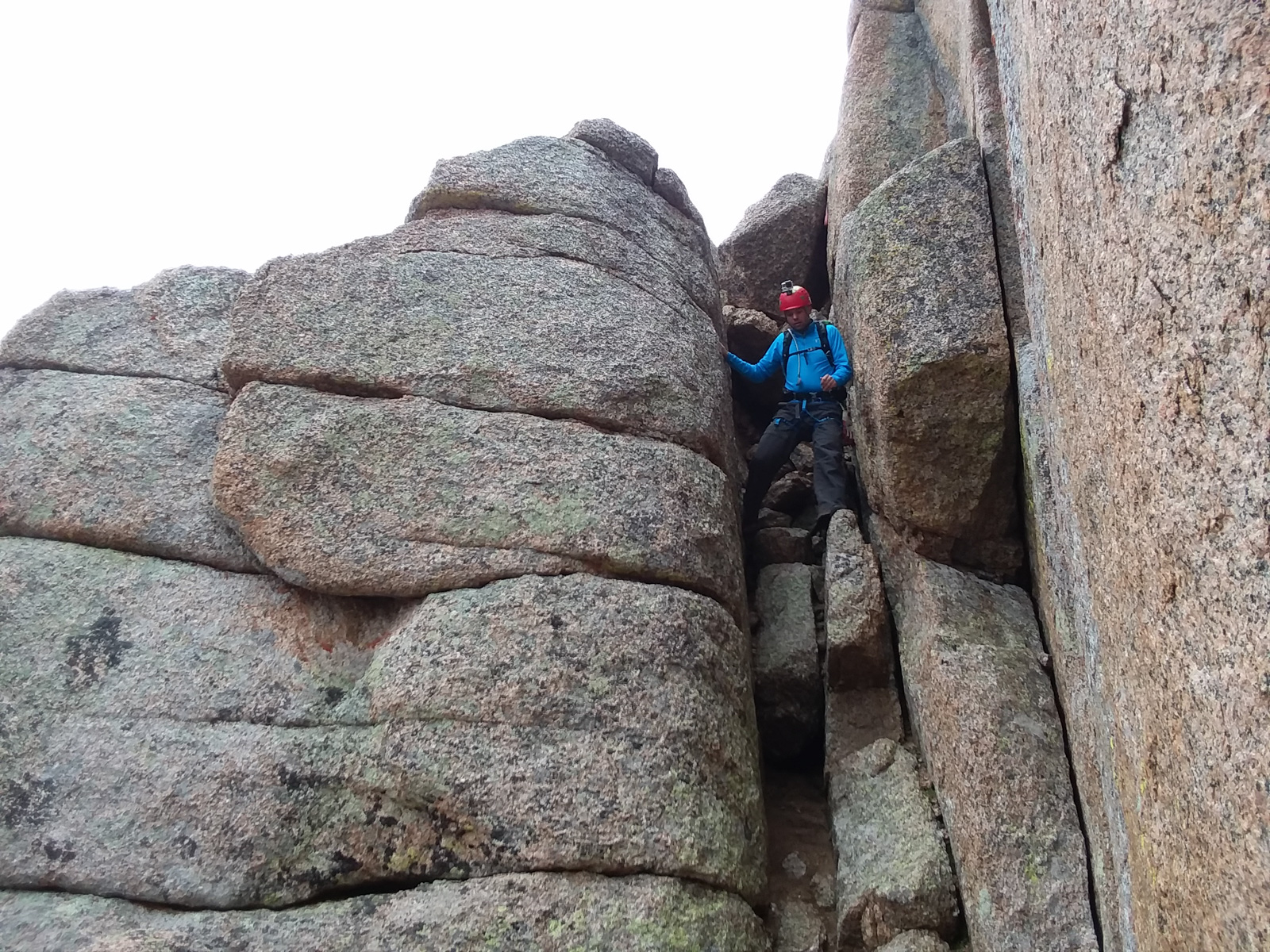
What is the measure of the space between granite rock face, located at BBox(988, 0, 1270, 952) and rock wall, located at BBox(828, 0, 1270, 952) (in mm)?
17

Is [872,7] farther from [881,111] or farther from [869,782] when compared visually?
[869,782]

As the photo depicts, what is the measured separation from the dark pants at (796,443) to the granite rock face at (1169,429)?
208 inches

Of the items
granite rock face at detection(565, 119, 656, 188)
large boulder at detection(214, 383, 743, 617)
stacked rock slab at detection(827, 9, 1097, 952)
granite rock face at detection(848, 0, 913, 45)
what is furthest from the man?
granite rock face at detection(848, 0, 913, 45)

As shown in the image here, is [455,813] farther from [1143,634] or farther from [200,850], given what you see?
[1143,634]

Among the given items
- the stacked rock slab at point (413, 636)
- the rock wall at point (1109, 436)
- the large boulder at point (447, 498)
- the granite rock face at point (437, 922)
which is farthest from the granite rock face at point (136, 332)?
the rock wall at point (1109, 436)

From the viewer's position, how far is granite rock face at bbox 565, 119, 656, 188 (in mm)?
13898

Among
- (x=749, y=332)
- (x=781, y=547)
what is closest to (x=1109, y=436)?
(x=781, y=547)

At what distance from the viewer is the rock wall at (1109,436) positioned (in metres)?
3.99

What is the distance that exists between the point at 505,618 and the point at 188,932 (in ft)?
10.8

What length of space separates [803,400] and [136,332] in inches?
332

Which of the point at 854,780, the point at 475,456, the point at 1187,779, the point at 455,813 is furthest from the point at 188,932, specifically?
the point at 1187,779

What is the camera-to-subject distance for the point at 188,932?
23.0 feet

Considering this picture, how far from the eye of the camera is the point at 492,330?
10.8 metres

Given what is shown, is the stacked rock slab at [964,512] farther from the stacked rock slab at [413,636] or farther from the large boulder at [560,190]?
the large boulder at [560,190]
